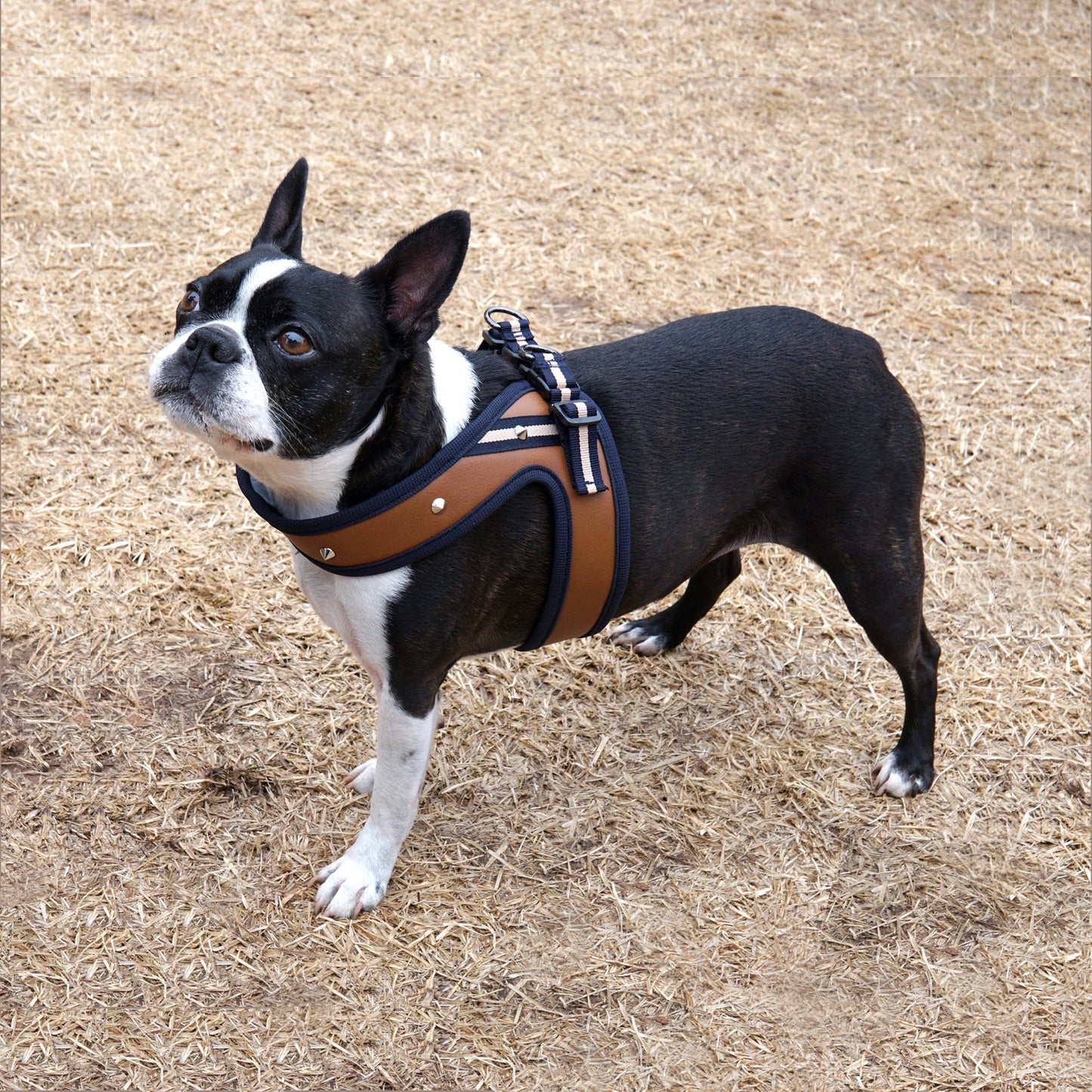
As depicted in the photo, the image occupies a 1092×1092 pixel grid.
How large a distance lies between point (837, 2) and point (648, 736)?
7.49 metres

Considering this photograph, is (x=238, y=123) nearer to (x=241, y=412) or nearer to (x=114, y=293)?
(x=114, y=293)

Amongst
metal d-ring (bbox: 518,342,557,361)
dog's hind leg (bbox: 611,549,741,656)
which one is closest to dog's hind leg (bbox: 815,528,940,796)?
dog's hind leg (bbox: 611,549,741,656)

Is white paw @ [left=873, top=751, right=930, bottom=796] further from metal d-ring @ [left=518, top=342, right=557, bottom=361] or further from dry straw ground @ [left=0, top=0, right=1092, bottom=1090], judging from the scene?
metal d-ring @ [left=518, top=342, right=557, bottom=361]

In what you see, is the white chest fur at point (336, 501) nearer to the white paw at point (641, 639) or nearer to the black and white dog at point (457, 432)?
the black and white dog at point (457, 432)

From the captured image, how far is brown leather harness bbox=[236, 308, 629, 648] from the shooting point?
2799 millimetres

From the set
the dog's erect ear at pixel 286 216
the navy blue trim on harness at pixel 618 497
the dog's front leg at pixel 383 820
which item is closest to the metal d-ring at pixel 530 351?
the navy blue trim on harness at pixel 618 497

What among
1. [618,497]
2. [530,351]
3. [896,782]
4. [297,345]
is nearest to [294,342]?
[297,345]

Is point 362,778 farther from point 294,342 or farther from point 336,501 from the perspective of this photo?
point 294,342

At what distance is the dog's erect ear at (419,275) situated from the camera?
2705 mm

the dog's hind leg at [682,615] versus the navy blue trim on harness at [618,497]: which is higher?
the navy blue trim on harness at [618,497]

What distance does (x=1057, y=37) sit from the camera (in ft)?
29.6

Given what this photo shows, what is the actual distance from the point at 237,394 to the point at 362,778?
1543 mm

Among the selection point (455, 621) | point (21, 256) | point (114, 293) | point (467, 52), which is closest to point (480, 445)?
point (455, 621)

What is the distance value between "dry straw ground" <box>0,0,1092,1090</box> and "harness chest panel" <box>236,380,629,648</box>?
1002 mm
